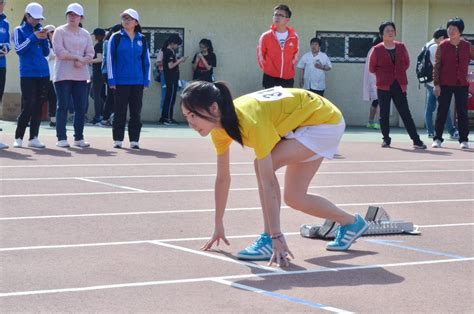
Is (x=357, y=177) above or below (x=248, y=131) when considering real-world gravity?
below

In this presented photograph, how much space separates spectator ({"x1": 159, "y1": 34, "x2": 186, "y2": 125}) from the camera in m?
24.6

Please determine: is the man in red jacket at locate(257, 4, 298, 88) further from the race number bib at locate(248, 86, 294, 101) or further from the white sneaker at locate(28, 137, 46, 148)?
the race number bib at locate(248, 86, 294, 101)

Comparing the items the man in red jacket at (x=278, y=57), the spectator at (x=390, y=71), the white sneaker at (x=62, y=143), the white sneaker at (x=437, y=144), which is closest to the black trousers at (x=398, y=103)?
the spectator at (x=390, y=71)

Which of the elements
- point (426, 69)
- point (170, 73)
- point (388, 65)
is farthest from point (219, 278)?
point (170, 73)

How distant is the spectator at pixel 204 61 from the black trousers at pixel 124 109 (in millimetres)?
8238

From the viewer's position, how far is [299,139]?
7.91 meters

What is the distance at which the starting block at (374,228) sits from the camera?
904 centimetres

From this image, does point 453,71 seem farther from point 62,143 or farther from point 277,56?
point 62,143

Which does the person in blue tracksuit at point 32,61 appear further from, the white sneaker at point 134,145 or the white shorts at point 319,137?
the white shorts at point 319,137

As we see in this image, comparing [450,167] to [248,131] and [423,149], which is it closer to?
[423,149]

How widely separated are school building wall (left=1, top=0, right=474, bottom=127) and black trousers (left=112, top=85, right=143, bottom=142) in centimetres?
886

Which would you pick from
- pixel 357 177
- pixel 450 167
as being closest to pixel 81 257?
pixel 357 177

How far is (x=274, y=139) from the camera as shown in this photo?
24.3 ft

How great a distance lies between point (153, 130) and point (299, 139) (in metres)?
14.6
